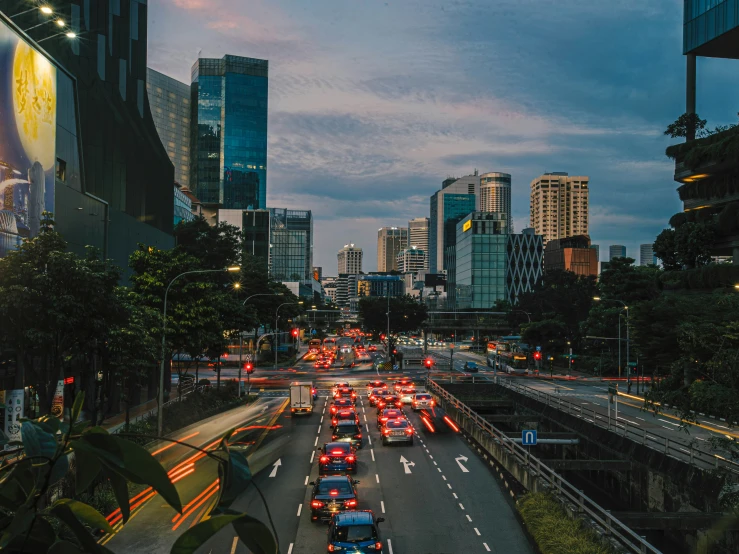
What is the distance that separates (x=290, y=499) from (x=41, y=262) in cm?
1467

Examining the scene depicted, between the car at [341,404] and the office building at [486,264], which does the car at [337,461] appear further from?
the office building at [486,264]

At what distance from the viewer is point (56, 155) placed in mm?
42344

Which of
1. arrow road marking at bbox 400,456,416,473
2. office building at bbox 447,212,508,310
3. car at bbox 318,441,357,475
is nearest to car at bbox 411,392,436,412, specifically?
arrow road marking at bbox 400,456,416,473

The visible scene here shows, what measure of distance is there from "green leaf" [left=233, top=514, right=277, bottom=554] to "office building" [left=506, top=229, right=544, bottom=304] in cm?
18264

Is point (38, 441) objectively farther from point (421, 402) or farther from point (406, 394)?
point (406, 394)

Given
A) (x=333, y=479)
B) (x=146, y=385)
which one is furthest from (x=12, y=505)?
(x=146, y=385)

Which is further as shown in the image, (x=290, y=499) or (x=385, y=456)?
(x=385, y=456)

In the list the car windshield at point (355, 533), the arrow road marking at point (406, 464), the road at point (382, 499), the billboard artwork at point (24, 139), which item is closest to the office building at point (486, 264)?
the road at point (382, 499)

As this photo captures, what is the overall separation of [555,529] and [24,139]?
1233 inches

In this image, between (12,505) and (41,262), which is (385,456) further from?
(12,505)

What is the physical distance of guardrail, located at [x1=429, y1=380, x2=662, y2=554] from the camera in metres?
19.1

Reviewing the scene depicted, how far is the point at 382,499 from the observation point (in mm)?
28250

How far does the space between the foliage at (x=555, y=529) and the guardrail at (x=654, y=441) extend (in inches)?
224

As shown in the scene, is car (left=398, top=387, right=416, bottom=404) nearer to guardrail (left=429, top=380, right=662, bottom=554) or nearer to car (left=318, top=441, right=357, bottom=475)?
guardrail (left=429, top=380, right=662, bottom=554)
